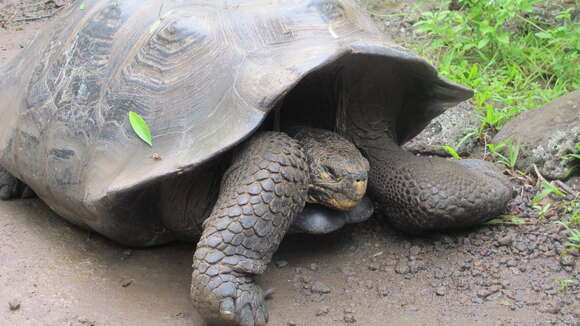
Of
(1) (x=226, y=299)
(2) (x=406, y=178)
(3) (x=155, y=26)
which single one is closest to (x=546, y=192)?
(2) (x=406, y=178)

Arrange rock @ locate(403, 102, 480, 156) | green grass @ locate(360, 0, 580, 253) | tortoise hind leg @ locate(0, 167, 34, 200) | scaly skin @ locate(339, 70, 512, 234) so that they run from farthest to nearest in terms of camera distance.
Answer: green grass @ locate(360, 0, 580, 253), rock @ locate(403, 102, 480, 156), tortoise hind leg @ locate(0, 167, 34, 200), scaly skin @ locate(339, 70, 512, 234)

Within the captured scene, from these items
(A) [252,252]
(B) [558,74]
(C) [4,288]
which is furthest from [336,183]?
(B) [558,74]

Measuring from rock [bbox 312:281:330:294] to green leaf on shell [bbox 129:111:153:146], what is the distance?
0.98 metres

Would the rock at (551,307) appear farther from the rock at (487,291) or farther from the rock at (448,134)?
the rock at (448,134)

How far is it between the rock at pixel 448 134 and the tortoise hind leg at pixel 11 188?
93.7 inches

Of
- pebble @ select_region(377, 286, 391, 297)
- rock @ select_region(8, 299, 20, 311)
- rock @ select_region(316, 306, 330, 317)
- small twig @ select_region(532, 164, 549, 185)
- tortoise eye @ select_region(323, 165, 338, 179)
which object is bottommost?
small twig @ select_region(532, 164, 549, 185)

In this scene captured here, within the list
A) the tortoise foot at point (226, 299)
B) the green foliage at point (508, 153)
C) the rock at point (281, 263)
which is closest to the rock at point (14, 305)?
the tortoise foot at point (226, 299)

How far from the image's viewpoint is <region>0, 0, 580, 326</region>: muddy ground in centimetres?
259

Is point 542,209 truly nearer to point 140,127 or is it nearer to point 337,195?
point 337,195

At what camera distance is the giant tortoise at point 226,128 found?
8.04ft

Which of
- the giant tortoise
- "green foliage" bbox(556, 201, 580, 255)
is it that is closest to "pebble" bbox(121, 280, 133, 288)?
the giant tortoise

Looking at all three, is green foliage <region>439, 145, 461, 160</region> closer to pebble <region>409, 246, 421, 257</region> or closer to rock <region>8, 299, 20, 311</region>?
pebble <region>409, 246, 421, 257</region>

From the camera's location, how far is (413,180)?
10.1 ft

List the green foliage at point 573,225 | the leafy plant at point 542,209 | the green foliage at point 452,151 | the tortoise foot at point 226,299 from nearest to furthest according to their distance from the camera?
the tortoise foot at point 226,299, the green foliage at point 573,225, the leafy plant at point 542,209, the green foliage at point 452,151
